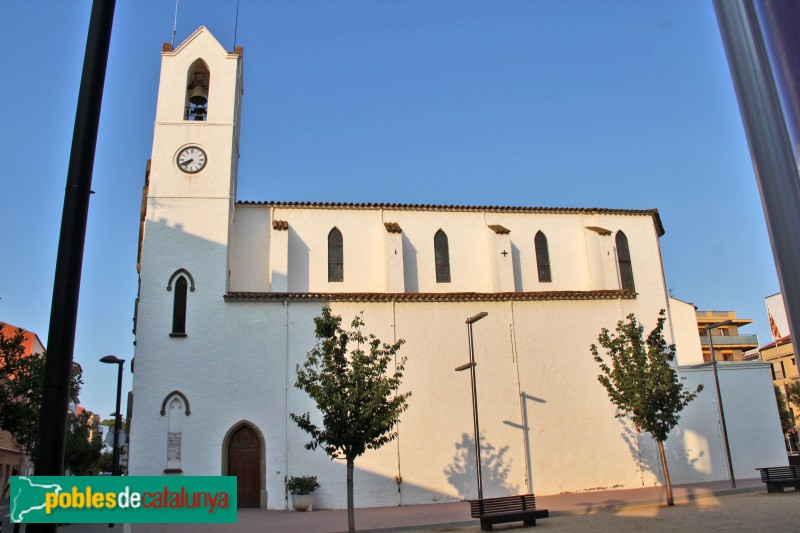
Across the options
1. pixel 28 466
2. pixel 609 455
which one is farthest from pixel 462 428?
pixel 28 466

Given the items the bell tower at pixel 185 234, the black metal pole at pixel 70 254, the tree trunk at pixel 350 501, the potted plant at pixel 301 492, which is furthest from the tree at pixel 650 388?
the black metal pole at pixel 70 254

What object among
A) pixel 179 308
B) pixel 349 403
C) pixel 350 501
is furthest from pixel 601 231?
pixel 350 501

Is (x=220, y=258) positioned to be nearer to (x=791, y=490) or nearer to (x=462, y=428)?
(x=462, y=428)

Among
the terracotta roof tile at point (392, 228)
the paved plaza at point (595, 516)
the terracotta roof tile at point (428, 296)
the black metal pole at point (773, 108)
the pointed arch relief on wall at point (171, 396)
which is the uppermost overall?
the terracotta roof tile at point (392, 228)

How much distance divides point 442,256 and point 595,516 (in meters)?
13.7

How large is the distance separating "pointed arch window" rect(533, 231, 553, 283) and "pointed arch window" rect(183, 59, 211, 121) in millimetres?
15656

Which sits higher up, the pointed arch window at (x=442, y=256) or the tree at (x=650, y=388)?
the pointed arch window at (x=442, y=256)

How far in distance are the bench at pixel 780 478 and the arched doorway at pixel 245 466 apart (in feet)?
55.0

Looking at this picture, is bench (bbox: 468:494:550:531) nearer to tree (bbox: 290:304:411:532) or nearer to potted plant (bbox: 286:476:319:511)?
tree (bbox: 290:304:411:532)

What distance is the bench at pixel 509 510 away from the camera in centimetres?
1683

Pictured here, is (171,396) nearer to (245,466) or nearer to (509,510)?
(245,466)

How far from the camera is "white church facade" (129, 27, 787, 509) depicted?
75.8ft

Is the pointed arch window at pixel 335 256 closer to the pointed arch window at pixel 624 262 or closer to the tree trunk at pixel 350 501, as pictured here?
the tree trunk at pixel 350 501

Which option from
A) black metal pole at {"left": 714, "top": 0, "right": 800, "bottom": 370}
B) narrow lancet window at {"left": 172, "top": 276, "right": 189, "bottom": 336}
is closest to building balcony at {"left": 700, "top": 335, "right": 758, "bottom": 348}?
narrow lancet window at {"left": 172, "top": 276, "right": 189, "bottom": 336}
